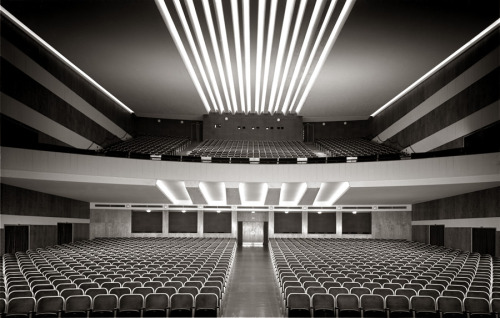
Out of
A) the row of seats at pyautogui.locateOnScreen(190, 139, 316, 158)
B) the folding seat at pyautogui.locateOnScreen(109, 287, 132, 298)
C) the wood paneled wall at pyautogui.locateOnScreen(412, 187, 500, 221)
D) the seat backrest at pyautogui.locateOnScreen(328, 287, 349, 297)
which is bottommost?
the seat backrest at pyautogui.locateOnScreen(328, 287, 349, 297)

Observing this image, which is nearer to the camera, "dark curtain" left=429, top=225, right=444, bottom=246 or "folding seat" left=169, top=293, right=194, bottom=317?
"folding seat" left=169, top=293, right=194, bottom=317

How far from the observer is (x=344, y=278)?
995 centimetres

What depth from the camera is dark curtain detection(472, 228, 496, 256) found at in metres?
17.9

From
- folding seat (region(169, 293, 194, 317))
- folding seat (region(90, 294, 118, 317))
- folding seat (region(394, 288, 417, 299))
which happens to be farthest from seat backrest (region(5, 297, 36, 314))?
folding seat (region(394, 288, 417, 299))

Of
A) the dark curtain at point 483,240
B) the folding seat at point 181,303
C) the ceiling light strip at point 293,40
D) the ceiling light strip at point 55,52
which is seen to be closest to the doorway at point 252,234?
the ceiling light strip at point 293,40

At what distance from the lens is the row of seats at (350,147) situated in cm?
2677

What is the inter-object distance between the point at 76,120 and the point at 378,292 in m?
19.0

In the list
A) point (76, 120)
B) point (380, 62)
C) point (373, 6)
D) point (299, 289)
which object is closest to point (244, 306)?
point (299, 289)

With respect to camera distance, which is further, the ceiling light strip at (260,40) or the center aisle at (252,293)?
the ceiling light strip at (260,40)

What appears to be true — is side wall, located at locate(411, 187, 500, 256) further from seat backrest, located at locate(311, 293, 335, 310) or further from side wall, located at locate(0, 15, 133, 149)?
side wall, located at locate(0, 15, 133, 149)

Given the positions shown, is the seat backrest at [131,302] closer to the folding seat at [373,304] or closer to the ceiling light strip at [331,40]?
the folding seat at [373,304]

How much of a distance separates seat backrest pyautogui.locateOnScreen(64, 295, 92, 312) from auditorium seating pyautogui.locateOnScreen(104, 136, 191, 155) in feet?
57.2

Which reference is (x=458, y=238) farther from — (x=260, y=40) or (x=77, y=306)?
(x=77, y=306)

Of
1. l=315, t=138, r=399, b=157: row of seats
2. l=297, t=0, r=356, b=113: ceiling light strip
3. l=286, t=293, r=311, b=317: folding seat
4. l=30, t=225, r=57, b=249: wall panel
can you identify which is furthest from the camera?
l=315, t=138, r=399, b=157: row of seats
